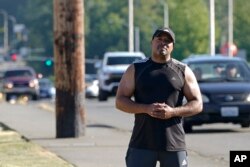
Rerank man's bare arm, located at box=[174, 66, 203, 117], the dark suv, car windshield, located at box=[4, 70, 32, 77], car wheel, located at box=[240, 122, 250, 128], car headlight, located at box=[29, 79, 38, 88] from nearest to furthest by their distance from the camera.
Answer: man's bare arm, located at box=[174, 66, 203, 117]
car wheel, located at box=[240, 122, 250, 128]
car headlight, located at box=[29, 79, 38, 88]
the dark suv
car windshield, located at box=[4, 70, 32, 77]

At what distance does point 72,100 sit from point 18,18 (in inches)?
5980

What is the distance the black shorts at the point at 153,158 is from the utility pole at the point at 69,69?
11.5 metres

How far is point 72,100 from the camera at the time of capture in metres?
21.8

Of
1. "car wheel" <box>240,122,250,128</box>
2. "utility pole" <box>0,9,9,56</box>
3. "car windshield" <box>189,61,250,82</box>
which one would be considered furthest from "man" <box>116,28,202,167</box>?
"utility pole" <box>0,9,9,56</box>

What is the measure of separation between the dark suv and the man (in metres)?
44.0

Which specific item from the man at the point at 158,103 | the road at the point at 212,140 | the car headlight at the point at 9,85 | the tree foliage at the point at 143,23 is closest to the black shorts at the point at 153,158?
the man at the point at 158,103

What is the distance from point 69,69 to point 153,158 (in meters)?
11.7

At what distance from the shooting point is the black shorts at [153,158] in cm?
1010

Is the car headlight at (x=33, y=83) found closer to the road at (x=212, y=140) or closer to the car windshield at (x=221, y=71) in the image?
the road at (x=212, y=140)

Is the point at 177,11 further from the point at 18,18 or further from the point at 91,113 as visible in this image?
the point at 18,18

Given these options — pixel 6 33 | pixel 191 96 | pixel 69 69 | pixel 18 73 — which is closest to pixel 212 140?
pixel 69 69

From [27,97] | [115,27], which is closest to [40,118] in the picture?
[27,97]

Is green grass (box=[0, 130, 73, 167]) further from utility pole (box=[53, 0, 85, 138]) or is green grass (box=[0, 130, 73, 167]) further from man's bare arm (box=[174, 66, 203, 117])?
man's bare arm (box=[174, 66, 203, 117])

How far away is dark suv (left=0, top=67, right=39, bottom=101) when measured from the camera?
5419 cm
